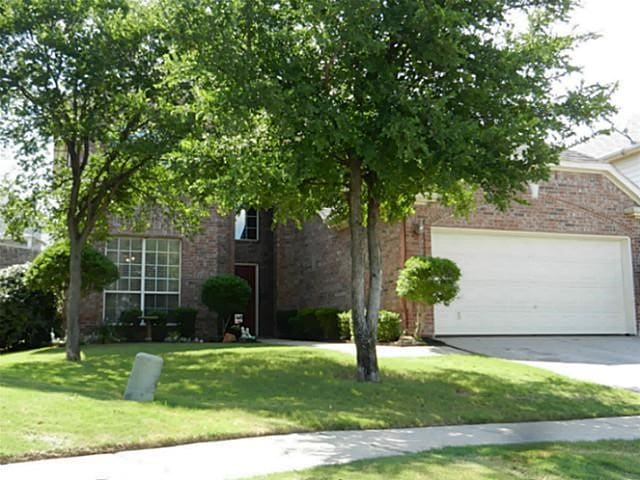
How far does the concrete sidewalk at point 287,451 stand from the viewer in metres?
5.10

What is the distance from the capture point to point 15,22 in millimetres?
12469

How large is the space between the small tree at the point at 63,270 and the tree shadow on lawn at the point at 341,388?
13.6ft

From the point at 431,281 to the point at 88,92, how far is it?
320 inches

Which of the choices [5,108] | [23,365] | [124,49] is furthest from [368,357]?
[5,108]

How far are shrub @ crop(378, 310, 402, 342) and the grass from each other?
905 centimetres

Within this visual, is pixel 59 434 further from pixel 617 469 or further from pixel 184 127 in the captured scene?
pixel 184 127

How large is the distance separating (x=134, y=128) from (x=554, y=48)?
8.24 metres

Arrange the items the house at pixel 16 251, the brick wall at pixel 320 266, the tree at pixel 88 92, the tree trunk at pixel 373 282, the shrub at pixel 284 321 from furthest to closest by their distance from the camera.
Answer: the house at pixel 16 251 → the shrub at pixel 284 321 → the brick wall at pixel 320 266 → the tree at pixel 88 92 → the tree trunk at pixel 373 282

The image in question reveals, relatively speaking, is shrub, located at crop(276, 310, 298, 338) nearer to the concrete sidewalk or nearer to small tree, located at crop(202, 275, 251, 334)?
small tree, located at crop(202, 275, 251, 334)

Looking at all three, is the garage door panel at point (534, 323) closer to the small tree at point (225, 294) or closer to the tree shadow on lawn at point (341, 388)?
the tree shadow on lawn at point (341, 388)

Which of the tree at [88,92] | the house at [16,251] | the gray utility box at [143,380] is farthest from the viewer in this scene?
the house at [16,251]

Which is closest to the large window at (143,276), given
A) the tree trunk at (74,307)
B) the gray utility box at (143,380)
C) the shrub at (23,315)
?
the shrub at (23,315)

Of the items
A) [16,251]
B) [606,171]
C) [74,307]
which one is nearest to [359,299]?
[74,307]

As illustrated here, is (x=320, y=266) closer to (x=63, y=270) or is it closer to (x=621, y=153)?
(x=63, y=270)
